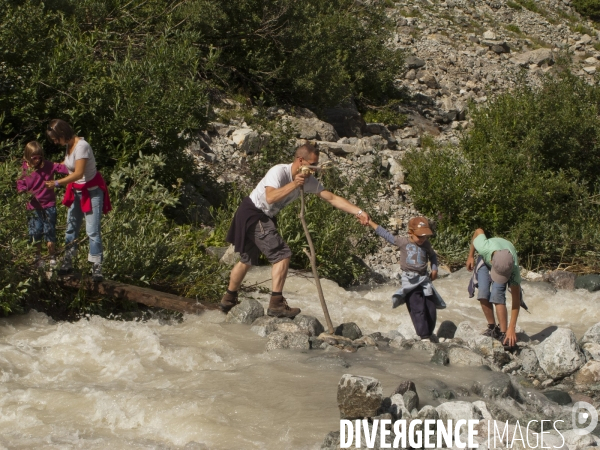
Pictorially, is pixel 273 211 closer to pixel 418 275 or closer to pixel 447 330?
pixel 418 275

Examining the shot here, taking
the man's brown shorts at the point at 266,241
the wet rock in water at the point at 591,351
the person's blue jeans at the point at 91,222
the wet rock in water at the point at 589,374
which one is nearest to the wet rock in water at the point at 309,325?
the man's brown shorts at the point at 266,241

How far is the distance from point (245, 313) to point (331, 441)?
285 centimetres

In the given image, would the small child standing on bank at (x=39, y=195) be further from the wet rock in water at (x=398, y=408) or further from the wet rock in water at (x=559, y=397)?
→ the wet rock in water at (x=559, y=397)

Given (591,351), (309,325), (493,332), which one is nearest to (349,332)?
(309,325)

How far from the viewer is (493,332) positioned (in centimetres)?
786

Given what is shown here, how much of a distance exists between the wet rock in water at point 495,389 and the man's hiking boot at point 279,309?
2045mm

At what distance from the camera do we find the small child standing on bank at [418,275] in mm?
7293

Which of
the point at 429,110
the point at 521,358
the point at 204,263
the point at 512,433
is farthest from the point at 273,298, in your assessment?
the point at 429,110

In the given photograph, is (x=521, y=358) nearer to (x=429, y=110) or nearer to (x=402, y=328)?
(x=402, y=328)

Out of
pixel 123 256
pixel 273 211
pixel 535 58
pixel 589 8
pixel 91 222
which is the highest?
pixel 589 8

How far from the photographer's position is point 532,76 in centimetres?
2347

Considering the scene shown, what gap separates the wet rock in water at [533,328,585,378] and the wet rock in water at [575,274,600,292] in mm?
4153

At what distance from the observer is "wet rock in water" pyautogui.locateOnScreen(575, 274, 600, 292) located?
1129cm

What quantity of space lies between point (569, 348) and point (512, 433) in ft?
7.90
